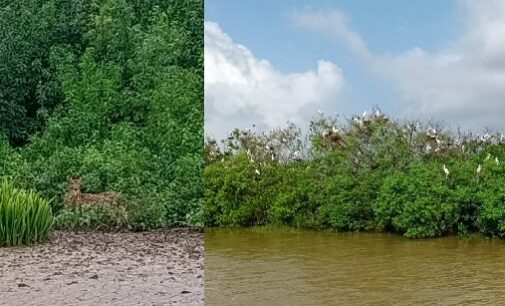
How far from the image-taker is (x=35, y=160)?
14.3 feet

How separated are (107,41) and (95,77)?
23cm

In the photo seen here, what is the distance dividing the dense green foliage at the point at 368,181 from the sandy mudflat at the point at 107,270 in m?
1.96

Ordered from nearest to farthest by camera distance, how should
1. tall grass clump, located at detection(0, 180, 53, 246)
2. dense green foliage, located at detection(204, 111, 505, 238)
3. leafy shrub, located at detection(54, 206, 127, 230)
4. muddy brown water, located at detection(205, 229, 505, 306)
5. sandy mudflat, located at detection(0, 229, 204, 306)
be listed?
sandy mudflat, located at detection(0, 229, 204, 306), muddy brown water, located at detection(205, 229, 505, 306), tall grass clump, located at detection(0, 180, 53, 246), leafy shrub, located at detection(54, 206, 127, 230), dense green foliage, located at detection(204, 111, 505, 238)

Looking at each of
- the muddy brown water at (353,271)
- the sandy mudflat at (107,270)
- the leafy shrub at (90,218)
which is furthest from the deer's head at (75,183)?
the muddy brown water at (353,271)

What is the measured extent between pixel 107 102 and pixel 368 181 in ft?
8.13

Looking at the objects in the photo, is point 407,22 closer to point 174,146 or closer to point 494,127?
point 494,127

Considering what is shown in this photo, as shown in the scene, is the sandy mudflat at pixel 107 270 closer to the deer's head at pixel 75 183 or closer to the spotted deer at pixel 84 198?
the spotted deer at pixel 84 198

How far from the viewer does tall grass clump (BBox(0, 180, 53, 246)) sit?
411cm

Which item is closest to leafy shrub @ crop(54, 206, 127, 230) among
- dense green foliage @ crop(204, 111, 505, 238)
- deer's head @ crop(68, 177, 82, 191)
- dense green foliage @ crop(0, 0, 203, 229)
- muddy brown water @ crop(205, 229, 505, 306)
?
dense green foliage @ crop(0, 0, 203, 229)

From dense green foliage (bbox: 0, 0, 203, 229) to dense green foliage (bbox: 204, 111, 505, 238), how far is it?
1915mm

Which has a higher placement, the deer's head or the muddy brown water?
the deer's head

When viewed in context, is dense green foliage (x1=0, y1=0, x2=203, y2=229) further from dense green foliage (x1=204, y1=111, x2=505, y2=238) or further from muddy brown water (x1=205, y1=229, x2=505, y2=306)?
dense green foliage (x1=204, y1=111, x2=505, y2=238)

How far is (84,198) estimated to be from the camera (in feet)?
14.5

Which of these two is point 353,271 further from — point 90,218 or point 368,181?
point 368,181
